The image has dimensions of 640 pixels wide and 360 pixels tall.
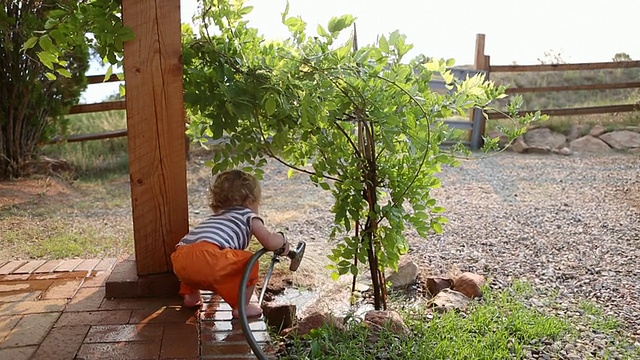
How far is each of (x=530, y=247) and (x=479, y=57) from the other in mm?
5648

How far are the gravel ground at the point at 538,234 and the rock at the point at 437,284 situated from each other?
275 millimetres

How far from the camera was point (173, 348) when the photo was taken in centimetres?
201

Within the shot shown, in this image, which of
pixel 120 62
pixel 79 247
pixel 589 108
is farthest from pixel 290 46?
pixel 589 108

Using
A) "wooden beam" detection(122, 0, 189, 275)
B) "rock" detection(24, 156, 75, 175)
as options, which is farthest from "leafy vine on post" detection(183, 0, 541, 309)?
"rock" detection(24, 156, 75, 175)

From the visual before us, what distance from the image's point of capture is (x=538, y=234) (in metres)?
4.57

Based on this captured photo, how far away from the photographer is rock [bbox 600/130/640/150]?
880 cm

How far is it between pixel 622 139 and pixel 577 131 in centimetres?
66

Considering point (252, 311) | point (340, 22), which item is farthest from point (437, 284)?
point (340, 22)

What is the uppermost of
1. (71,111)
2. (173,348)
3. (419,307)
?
(71,111)

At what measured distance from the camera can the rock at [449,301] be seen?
2979 mm

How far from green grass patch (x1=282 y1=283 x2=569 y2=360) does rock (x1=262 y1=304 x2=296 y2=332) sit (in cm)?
29

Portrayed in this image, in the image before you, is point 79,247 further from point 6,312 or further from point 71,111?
point 71,111

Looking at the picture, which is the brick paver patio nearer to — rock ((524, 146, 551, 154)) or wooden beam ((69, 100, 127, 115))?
wooden beam ((69, 100, 127, 115))

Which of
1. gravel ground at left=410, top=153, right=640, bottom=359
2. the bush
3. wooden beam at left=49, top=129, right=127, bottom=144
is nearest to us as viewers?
gravel ground at left=410, top=153, right=640, bottom=359
